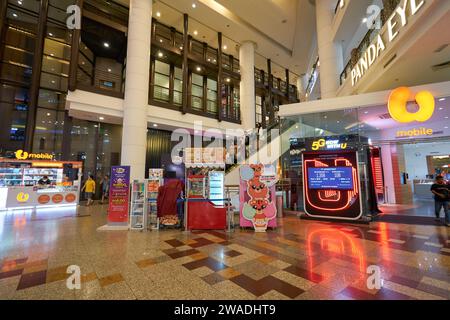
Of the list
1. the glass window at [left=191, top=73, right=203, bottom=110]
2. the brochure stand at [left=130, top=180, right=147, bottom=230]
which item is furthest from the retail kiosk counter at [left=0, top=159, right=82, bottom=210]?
the glass window at [left=191, top=73, right=203, bottom=110]

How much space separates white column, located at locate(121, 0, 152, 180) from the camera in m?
8.83

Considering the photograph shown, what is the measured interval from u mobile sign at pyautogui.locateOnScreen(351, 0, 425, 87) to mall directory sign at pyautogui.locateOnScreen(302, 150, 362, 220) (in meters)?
3.25

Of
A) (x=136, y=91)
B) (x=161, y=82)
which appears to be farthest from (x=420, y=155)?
(x=136, y=91)

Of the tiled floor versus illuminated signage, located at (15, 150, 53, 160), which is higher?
illuminated signage, located at (15, 150, 53, 160)

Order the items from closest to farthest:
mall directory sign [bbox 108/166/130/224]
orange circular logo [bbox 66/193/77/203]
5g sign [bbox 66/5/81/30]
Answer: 1. mall directory sign [bbox 108/166/130/224]
2. 5g sign [bbox 66/5/81/30]
3. orange circular logo [bbox 66/193/77/203]

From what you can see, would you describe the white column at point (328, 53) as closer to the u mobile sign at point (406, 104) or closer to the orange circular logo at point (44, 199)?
the u mobile sign at point (406, 104)

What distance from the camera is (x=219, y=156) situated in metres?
8.30

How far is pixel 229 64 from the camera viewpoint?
15203mm

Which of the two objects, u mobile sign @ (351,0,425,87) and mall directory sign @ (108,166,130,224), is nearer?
u mobile sign @ (351,0,425,87)

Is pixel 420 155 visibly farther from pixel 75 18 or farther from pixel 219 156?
pixel 75 18

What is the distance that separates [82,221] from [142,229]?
8.08 feet

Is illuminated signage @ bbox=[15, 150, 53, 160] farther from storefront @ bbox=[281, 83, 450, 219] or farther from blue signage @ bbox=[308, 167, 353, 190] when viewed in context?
blue signage @ bbox=[308, 167, 353, 190]
